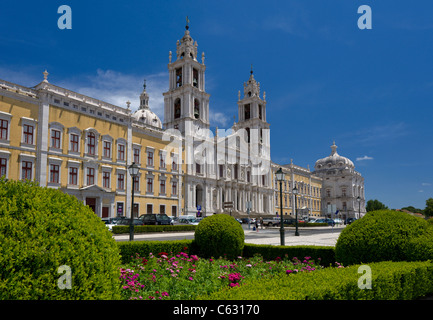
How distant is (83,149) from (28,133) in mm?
5840

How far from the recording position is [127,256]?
37.9ft

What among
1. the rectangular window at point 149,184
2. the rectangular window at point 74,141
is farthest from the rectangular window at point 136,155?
the rectangular window at point 74,141

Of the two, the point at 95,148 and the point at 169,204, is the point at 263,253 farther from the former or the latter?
the point at 169,204

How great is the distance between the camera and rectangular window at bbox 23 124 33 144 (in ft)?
106

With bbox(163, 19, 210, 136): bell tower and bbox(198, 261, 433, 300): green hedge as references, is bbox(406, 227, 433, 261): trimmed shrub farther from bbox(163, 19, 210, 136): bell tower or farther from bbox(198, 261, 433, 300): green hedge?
bbox(163, 19, 210, 136): bell tower

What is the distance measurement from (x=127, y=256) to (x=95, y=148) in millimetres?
28970

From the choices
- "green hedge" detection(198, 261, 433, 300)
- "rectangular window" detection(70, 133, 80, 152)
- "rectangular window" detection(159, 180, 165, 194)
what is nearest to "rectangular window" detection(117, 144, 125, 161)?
"rectangular window" detection(70, 133, 80, 152)

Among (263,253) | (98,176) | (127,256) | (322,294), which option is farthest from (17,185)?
(98,176)

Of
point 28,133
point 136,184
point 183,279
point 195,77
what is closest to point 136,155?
point 136,184

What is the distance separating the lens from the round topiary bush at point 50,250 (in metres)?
3.89

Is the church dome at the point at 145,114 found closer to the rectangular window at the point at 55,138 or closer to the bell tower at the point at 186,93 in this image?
the bell tower at the point at 186,93

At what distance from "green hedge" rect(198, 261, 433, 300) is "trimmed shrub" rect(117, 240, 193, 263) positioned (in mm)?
7102

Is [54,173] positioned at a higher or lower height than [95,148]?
lower

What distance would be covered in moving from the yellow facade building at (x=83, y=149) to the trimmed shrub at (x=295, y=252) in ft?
72.6
